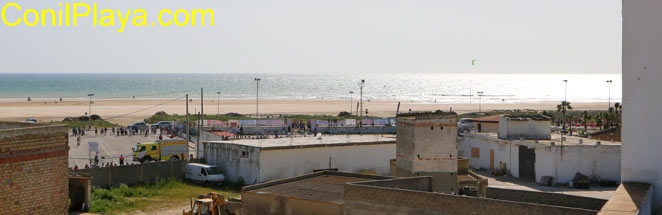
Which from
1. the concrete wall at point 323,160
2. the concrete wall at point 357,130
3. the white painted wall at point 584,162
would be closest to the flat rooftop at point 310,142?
the concrete wall at point 323,160

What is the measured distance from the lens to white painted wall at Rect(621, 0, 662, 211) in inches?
689

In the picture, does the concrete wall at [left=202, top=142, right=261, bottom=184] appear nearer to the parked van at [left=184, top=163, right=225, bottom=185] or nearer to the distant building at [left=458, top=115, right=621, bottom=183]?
the parked van at [left=184, top=163, right=225, bottom=185]

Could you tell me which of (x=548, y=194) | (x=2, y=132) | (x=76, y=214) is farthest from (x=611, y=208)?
(x=76, y=214)

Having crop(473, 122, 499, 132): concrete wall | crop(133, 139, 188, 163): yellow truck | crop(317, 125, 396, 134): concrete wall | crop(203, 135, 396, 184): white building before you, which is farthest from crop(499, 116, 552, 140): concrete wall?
crop(317, 125, 396, 134): concrete wall

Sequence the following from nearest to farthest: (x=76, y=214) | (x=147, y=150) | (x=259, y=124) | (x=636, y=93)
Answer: (x=636, y=93) → (x=76, y=214) → (x=147, y=150) → (x=259, y=124)

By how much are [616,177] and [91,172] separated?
1028 inches

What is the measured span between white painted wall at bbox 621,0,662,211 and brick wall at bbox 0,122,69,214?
43.9 ft

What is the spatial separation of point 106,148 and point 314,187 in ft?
99.2

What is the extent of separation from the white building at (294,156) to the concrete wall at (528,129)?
24.7 feet

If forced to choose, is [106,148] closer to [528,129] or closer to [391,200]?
[528,129]

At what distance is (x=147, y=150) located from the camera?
44594 mm

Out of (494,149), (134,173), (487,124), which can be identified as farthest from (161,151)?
(487,124)

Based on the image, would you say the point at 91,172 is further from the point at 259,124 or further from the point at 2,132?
the point at 259,124

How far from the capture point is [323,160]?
38.2 m
